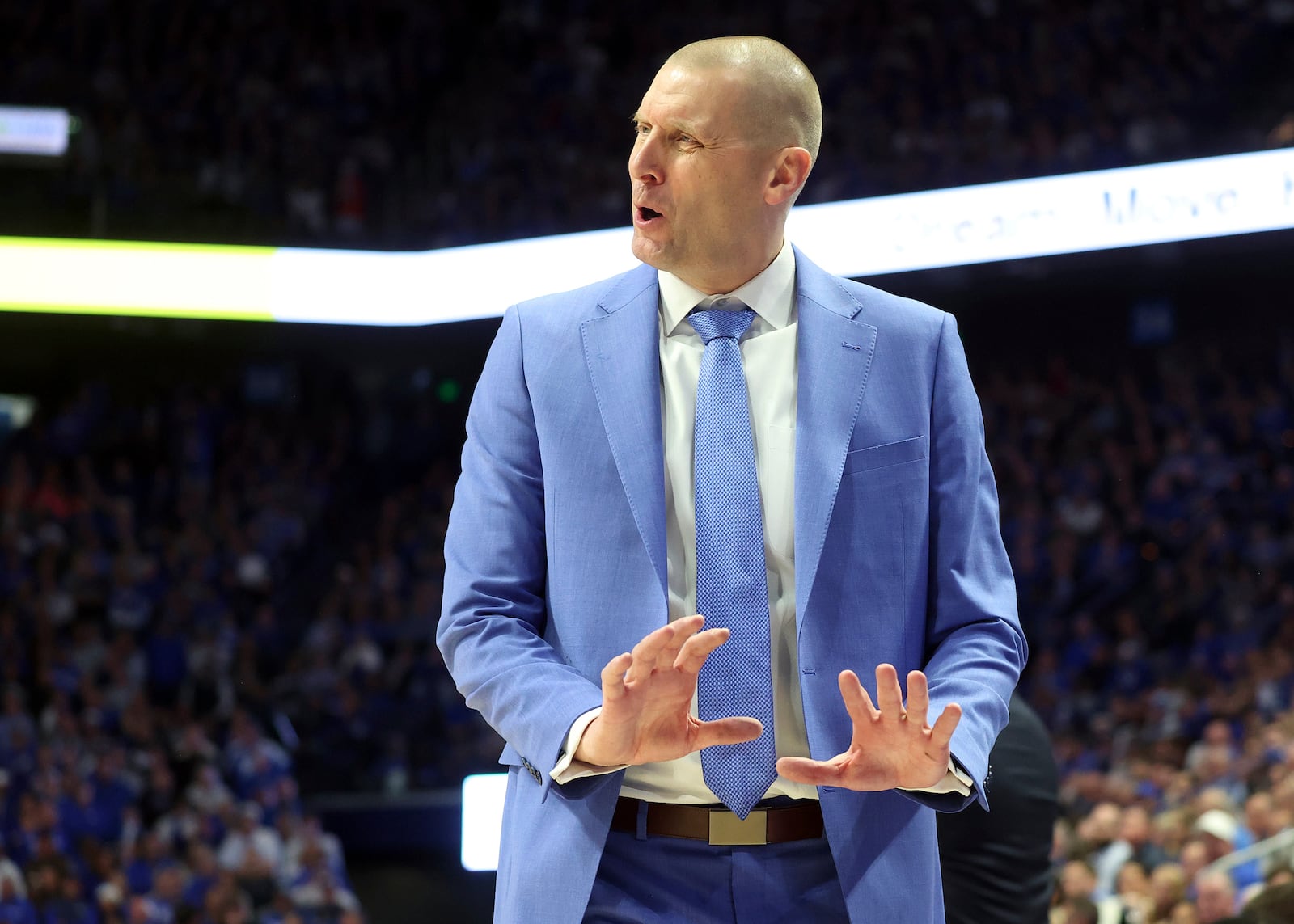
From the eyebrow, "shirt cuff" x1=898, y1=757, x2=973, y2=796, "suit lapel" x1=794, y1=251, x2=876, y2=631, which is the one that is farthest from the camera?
the eyebrow

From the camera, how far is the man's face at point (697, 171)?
5.83 ft

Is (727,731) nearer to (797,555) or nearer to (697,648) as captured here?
(697,648)

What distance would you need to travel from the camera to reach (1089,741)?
9.95 m

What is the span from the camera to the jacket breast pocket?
173 centimetres

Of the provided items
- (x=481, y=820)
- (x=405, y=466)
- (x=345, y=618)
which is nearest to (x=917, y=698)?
(x=481, y=820)

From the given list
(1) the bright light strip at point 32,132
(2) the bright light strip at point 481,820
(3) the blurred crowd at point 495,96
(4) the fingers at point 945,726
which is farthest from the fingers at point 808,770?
(1) the bright light strip at point 32,132

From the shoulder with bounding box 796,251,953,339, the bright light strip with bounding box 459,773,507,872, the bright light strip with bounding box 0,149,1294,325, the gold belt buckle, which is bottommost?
the bright light strip with bounding box 459,773,507,872

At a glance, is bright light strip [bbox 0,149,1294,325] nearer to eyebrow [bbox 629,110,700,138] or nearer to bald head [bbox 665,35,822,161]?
bald head [bbox 665,35,822,161]

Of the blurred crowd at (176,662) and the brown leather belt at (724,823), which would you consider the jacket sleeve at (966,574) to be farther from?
the blurred crowd at (176,662)

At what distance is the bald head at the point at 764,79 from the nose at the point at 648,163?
Result: 102 millimetres

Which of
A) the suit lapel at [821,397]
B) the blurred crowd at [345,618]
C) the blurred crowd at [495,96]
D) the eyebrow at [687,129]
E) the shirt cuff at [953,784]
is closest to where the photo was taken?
the shirt cuff at [953,784]

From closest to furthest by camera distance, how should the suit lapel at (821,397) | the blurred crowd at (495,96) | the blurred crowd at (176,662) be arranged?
the suit lapel at (821,397)
the blurred crowd at (176,662)
the blurred crowd at (495,96)

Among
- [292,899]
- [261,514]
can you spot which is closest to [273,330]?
[261,514]

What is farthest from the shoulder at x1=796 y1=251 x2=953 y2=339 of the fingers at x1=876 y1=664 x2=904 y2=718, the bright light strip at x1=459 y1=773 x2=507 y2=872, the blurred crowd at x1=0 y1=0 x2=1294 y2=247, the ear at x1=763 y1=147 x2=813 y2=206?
the blurred crowd at x1=0 y1=0 x2=1294 y2=247
